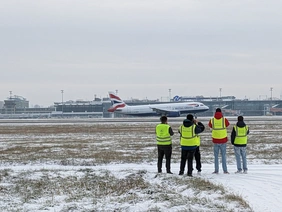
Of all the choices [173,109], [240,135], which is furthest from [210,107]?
[240,135]

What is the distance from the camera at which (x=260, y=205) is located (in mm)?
10352

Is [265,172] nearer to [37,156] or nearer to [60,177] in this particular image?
[60,177]

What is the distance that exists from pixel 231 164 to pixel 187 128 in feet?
15.5

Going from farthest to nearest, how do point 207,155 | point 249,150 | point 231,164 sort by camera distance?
point 249,150
point 207,155
point 231,164

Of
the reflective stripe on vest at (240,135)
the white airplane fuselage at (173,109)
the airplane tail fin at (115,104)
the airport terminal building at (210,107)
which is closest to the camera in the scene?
the reflective stripe on vest at (240,135)

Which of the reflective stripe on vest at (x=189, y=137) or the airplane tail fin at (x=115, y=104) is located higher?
the airplane tail fin at (x=115, y=104)

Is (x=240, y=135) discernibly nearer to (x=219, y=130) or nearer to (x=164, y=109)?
(x=219, y=130)

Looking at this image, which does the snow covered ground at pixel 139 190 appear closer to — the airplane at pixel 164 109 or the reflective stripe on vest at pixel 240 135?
the reflective stripe on vest at pixel 240 135

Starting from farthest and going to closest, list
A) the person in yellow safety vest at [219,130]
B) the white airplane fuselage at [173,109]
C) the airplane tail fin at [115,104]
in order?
the airplane tail fin at [115,104] → the white airplane fuselage at [173,109] → the person in yellow safety vest at [219,130]

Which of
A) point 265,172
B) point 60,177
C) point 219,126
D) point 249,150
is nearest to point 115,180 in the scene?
point 60,177

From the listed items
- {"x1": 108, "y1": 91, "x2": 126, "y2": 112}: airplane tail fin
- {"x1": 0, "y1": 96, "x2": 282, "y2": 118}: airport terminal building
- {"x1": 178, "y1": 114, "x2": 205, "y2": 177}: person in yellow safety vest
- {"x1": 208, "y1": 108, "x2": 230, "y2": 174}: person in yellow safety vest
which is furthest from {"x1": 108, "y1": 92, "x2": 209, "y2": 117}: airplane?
{"x1": 178, "y1": 114, "x2": 205, "y2": 177}: person in yellow safety vest

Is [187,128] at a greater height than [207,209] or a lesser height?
greater

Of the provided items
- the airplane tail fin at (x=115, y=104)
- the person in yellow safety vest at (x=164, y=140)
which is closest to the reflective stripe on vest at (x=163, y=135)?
the person in yellow safety vest at (x=164, y=140)

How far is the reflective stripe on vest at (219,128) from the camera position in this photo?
16.2 metres
